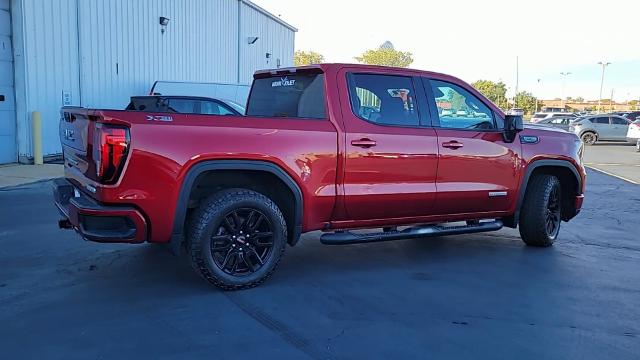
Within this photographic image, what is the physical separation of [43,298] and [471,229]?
4074mm

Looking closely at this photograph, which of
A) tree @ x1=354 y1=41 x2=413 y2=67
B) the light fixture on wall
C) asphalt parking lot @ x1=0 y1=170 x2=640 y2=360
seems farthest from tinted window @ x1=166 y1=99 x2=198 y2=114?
tree @ x1=354 y1=41 x2=413 y2=67

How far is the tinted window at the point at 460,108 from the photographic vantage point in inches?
232

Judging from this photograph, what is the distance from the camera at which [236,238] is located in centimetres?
483

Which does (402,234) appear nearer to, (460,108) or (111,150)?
(460,108)

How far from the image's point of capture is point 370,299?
4.73 metres

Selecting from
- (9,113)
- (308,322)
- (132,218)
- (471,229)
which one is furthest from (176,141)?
(9,113)

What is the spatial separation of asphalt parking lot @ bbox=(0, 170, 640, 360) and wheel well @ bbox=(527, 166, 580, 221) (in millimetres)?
433

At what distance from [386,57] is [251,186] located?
243 ft

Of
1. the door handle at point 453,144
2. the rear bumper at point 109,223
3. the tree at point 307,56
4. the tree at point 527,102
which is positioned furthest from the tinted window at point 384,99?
the tree at point 527,102

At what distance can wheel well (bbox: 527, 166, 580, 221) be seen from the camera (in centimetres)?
666

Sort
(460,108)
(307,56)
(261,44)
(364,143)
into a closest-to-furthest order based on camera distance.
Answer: (364,143) → (460,108) → (261,44) → (307,56)

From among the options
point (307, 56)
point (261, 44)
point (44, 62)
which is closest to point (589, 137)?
point (261, 44)

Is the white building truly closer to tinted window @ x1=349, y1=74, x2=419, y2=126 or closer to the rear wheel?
tinted window @ x1=349, y1=74, x2=419, y2=126

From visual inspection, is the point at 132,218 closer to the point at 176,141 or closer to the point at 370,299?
the point at 176,141
